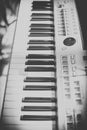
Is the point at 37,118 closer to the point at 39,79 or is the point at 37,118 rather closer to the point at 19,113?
the point at 19,113

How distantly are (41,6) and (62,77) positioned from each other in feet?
2.45

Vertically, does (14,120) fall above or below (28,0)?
below

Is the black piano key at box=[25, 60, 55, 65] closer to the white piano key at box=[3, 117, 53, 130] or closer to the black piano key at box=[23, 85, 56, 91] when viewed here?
the black piano key at box=[23, 85, 56, 91]

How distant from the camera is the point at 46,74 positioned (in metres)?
1.23

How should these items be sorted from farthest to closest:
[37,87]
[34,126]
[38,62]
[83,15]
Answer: [83,15]
[38,62]
[37,87]
[34,126]

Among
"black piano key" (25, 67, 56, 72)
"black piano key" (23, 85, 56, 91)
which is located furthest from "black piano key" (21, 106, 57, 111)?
"black piano key" (25, 67, 56, 72)

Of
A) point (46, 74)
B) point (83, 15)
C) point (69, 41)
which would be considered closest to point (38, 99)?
point (46, 74)

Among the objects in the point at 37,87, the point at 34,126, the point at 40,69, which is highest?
the point at 40,69

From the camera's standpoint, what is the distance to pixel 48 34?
4.71 ft

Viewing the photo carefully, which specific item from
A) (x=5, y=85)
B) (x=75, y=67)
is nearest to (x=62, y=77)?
(x=75, y=67)

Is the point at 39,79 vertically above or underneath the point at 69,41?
underneath

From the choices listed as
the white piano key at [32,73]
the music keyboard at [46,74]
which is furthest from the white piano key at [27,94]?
the white piano key at [32,73]

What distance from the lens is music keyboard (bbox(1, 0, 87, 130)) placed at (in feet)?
3.49

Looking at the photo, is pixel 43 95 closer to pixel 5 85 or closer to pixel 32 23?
pixel 5 85
